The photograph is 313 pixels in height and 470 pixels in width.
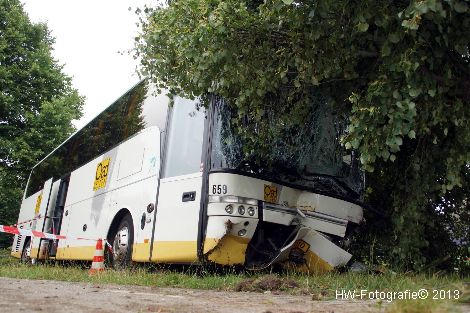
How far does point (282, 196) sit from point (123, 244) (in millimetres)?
A: 3084

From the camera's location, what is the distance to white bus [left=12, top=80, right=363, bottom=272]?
20.3 ft

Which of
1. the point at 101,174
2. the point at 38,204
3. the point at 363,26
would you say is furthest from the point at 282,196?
the point at 38,204

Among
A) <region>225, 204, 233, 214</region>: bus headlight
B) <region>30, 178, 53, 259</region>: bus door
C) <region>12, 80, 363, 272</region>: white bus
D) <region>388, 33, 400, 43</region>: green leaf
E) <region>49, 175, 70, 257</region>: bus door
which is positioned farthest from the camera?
<region>30, 178, 53, 259</region>: bus door

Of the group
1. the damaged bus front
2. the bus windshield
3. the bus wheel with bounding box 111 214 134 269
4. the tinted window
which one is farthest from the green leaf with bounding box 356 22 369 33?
the bus wheel with bounding box 111 214 134 269

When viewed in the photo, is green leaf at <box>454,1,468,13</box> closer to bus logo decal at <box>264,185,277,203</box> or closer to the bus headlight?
bus logo decal at <box>264,185,277,203</box>

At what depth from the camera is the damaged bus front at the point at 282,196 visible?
6.13 meters

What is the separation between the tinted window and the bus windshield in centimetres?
160

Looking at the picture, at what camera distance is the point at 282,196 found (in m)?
6.56

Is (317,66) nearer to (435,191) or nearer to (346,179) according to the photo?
(346,179)

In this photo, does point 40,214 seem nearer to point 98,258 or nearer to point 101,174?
point 101,174

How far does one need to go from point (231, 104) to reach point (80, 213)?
558cm

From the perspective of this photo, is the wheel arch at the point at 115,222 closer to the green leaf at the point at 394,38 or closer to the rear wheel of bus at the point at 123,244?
the rear wheel of bus at the point at 123,244

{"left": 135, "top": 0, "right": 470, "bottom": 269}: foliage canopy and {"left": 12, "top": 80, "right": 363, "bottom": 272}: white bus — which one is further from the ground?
{"left": 135, "top": 0, "right": 470, "bottom": 269}: foliage canopy

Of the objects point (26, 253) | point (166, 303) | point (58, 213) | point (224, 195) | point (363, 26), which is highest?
point (363, 26)
